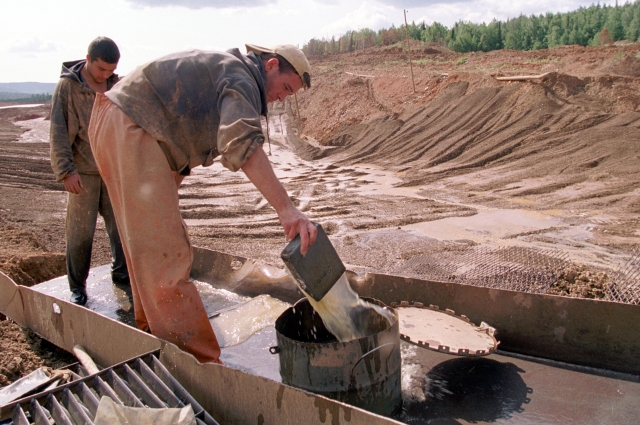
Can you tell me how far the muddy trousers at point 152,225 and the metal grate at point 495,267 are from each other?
10.1 ft

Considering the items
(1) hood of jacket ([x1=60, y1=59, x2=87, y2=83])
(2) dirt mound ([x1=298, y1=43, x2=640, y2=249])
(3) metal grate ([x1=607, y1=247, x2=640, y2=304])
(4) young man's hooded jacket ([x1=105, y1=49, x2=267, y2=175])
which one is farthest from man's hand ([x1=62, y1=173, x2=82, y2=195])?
(2) dirt mound ([x1=298, y1=43, x2=640, y2=249])

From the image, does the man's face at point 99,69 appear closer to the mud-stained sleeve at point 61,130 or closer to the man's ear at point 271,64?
the mud-stained sleeve at point 61,130

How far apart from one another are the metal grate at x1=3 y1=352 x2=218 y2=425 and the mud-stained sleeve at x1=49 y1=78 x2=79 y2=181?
1.88 m

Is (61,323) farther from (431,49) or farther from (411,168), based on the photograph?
(431,49)

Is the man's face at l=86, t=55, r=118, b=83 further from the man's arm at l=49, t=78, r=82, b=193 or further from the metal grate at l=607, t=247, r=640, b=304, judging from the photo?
the metal grate at l=607, t=247, r=640, b=304

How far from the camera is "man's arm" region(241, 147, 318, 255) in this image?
8.15 feet

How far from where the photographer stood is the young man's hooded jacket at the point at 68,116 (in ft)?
13.1

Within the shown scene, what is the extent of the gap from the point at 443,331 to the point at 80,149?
3.01 meters

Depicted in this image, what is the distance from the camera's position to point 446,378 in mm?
3059

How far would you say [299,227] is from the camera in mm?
2479

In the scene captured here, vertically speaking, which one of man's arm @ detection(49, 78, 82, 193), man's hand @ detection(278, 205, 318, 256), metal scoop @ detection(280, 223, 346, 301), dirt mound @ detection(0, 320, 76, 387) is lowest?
dirt mound @ detection(0, 320, 76, 387)

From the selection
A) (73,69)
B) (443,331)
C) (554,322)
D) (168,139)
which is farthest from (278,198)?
(73,69)

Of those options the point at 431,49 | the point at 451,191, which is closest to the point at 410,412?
the point at 451,191

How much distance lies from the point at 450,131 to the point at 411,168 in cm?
258
